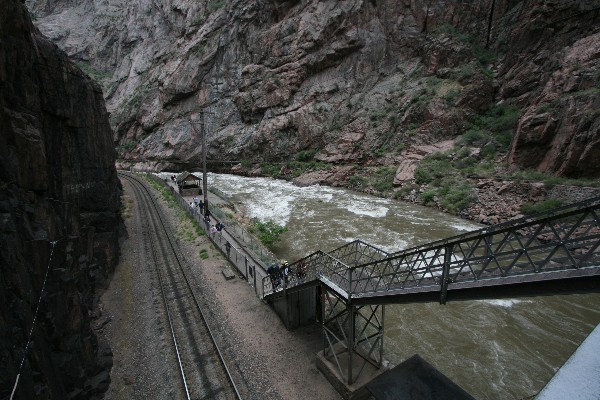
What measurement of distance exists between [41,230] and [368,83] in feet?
178

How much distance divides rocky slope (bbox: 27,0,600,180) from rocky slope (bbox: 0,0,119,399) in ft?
31.6

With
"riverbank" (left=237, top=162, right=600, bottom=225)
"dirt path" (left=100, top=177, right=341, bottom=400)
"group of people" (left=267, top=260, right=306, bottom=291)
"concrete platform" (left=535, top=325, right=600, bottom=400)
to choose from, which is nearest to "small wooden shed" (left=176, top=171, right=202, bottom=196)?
"dirt path" (left=100, top=177, right=341, bottom=400)

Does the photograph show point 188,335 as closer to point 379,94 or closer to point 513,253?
point 513,253

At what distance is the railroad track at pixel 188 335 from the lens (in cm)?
976

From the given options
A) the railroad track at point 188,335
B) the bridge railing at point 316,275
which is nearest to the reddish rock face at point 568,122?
the bridge railing at point 316,275

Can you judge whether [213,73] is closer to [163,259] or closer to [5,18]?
[163,259]

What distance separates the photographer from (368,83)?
179 ft

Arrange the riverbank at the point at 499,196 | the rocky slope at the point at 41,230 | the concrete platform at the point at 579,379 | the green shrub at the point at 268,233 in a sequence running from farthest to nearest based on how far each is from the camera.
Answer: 1. the riverbank at the point at 499,196
2. the green shrub at the point at 268,233
3. the rocky slope at the point at 41,230
4. the concrete platform at the point at 579,379

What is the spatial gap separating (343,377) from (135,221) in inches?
908

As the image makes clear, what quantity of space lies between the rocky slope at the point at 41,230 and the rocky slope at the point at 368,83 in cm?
964

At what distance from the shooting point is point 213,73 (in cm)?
6819

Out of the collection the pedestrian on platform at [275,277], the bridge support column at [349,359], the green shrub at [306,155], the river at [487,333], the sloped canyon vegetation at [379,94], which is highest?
the sloped canyon vegetation at [379,94]

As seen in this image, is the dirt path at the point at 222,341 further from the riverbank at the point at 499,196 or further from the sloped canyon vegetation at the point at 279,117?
the riverbank at the point at 499,196

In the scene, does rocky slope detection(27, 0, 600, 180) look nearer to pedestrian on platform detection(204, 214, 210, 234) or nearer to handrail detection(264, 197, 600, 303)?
pedestrian on platform detection(204, 214, 210, 234)
